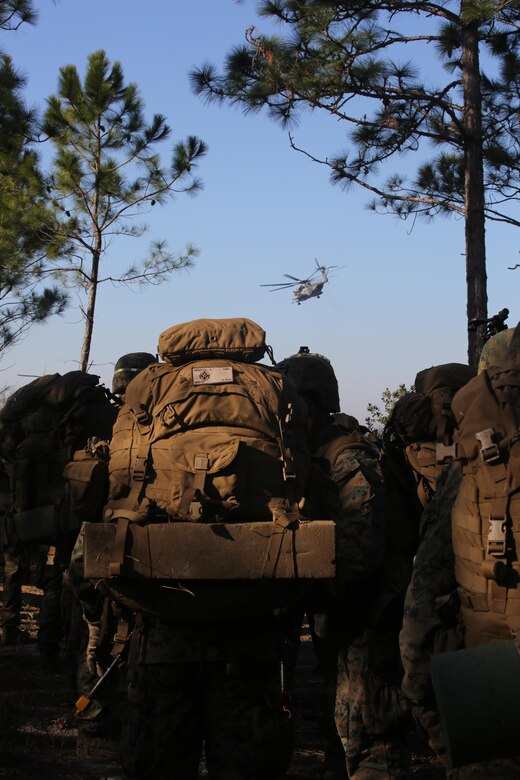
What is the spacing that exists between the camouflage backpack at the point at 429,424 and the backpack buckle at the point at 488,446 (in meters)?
2.38

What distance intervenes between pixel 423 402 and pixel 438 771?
2231 mm

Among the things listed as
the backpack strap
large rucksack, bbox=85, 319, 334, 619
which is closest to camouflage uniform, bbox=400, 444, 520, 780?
large rucksack, bbox=85, 319, 334, 619

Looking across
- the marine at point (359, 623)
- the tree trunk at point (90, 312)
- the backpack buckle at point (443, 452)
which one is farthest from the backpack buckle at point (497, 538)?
the tree trunk at point (90, 312)

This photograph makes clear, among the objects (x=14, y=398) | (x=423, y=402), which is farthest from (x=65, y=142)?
(x=423, y=402)

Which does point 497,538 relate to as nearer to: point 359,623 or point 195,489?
point 195,489

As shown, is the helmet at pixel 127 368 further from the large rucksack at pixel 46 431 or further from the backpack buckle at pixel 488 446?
the backpack buckle at pixel 488 446

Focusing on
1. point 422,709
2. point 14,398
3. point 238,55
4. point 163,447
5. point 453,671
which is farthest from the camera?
point 238,55

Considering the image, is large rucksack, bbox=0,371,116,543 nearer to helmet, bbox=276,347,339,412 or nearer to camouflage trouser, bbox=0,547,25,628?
camouflage trouser, bbox=0,547,25,628

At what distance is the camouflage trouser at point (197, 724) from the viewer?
173 inches

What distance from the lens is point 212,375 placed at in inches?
181

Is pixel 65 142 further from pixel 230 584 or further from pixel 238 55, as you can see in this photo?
pixel 230 584

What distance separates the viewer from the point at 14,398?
990 cm

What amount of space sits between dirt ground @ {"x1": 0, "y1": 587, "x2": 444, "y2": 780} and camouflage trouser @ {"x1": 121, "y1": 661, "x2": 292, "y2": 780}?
3.94ft

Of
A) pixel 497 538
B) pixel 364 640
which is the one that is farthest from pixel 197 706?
pixel 497 538
